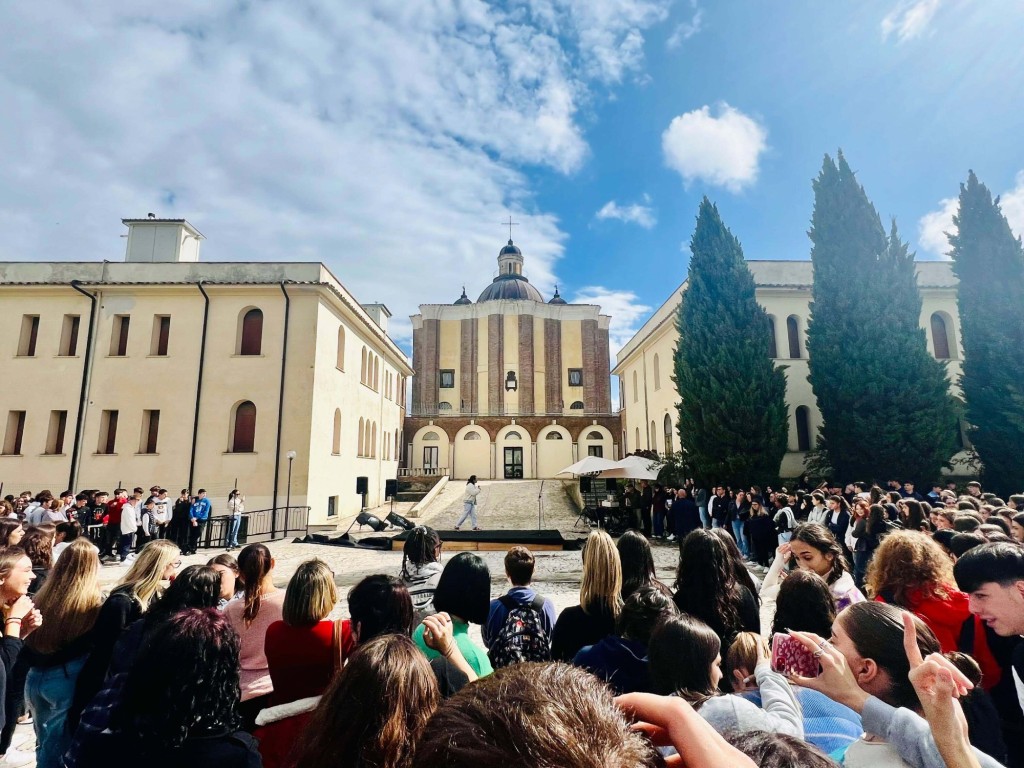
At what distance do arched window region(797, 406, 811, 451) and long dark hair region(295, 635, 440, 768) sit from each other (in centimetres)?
2198

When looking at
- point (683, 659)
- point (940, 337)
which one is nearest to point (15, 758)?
point (683, 659)

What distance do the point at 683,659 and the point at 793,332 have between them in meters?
22.1

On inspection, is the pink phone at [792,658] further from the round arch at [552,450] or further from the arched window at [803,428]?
the round arch at [552,450]

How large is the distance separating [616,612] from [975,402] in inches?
861

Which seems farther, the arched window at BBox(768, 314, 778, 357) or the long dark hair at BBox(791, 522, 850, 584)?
the arched window at BBox(768, 314, 778, 357)

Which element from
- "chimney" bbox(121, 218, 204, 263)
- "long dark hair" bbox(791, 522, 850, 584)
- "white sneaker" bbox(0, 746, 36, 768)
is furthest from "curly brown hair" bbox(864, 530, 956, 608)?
"chimney" bbox(121, 218, 204, 263)

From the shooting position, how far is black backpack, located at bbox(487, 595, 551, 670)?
289 cm

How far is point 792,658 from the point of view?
1.97 metres

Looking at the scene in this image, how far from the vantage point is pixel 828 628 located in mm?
2650

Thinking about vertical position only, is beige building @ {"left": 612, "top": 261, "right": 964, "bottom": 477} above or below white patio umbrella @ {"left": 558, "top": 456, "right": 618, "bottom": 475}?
above

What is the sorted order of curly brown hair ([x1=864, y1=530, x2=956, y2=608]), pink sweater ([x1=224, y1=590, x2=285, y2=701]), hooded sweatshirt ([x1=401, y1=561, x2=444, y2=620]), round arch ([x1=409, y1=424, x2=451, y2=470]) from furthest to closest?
round arch ([x1=409, y1=424, x2=451, y2=470]) → hooded sweatshirt ([x1=401, y1=561, x2=444, y2=620]) → curly brown hair ([x1=864, y1=530, x2=956, y2=608]) → pink sweater ([x1=224, y1=590, x2=285, y2=701])

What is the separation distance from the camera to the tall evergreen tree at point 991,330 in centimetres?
1733

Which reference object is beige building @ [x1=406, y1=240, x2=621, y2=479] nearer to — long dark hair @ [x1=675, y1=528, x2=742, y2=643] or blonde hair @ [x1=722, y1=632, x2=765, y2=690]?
long dark hair @ [x1=675, y1=528, x2=742, y2=643]

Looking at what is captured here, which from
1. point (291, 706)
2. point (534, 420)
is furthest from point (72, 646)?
point (534, 420)
